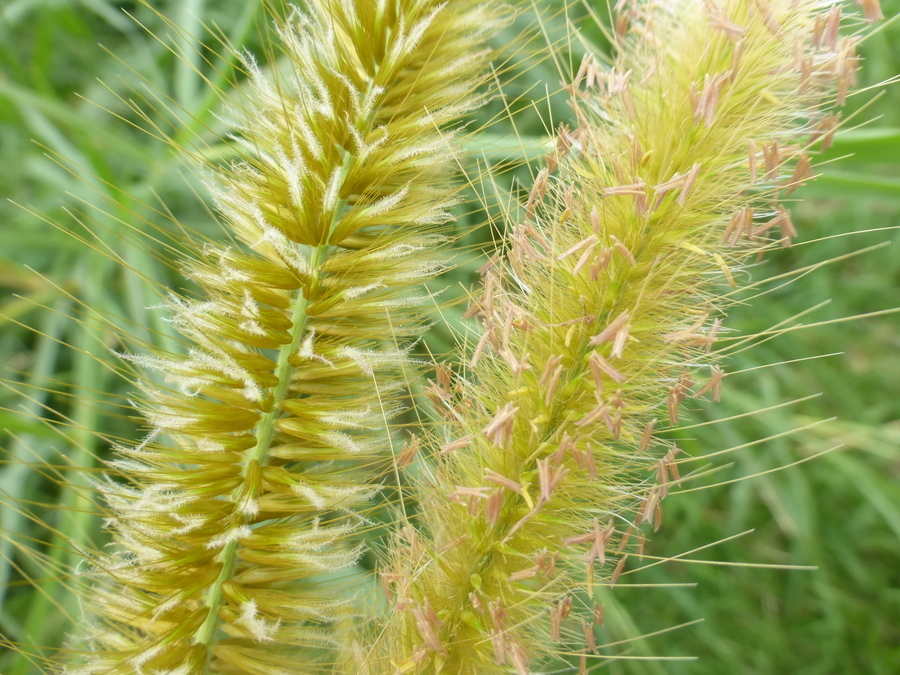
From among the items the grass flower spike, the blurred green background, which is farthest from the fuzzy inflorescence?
the blurred green background

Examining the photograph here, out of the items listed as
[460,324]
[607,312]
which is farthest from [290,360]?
[460,324]

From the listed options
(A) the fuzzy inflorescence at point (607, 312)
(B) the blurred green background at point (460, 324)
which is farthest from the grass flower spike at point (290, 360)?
(B) the blurred green background at point (460, 324)

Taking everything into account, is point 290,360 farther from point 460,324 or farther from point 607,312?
point 460,324

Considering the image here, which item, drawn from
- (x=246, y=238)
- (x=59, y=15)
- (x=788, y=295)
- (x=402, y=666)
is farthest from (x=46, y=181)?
(x=788, y=295)

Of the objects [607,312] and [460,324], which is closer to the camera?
[607,312]

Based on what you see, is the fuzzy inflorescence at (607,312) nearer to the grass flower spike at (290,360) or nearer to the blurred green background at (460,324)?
the grass flower spike at (290,360)

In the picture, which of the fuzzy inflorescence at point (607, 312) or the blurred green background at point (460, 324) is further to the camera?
the blurred green background at point (460, 324)
